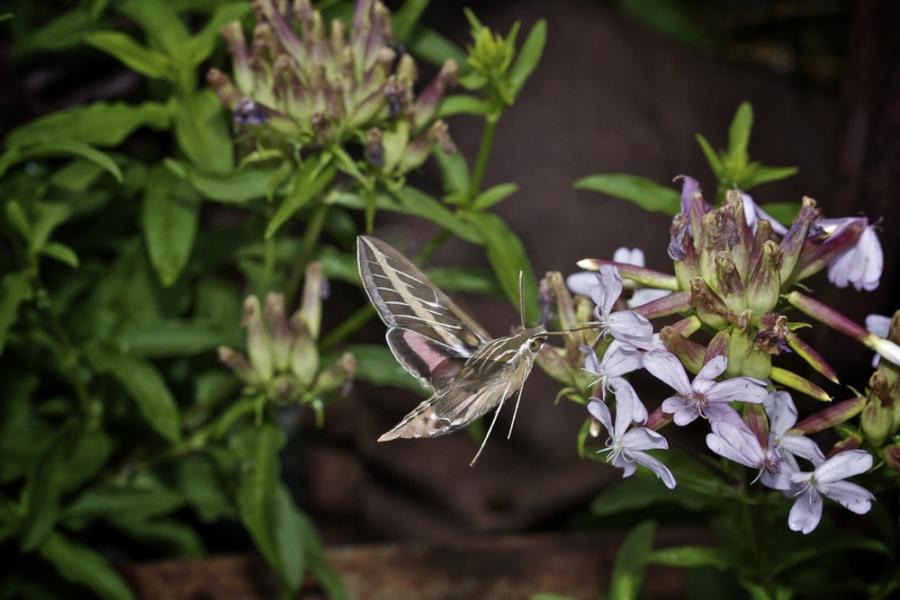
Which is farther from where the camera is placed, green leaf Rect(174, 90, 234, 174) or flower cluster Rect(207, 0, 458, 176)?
green leaf Rect(174, 90, 234, 174)

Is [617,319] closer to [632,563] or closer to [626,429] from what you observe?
[626,429]

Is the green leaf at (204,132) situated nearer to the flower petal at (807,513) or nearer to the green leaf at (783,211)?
the green leaf at (783,211)

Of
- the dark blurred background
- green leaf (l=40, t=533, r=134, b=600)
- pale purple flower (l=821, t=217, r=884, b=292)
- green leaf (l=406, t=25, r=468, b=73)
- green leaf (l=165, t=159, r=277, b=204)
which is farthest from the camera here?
the dark blurred background

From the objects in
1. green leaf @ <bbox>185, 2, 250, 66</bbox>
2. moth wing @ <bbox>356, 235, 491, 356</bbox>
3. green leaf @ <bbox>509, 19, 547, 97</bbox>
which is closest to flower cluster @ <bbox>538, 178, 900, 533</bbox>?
moth wing @ <bbox>356, 235, 491, 356</bbox>

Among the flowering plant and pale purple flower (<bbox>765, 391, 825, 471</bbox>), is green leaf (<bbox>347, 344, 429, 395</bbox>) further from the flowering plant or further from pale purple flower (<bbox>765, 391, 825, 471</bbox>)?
pale purple flower (<bbox>765, 391, 825, 471</bbox>)

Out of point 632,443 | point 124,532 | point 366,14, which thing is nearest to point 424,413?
point 632,443

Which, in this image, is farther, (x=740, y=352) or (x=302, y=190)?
(x=302, y=190)

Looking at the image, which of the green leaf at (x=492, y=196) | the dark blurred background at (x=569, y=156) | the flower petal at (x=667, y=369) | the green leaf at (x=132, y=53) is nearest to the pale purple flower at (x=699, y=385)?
the flower petal at (x=667, y=369)

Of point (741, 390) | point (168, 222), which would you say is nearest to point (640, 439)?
point (741, 390)
